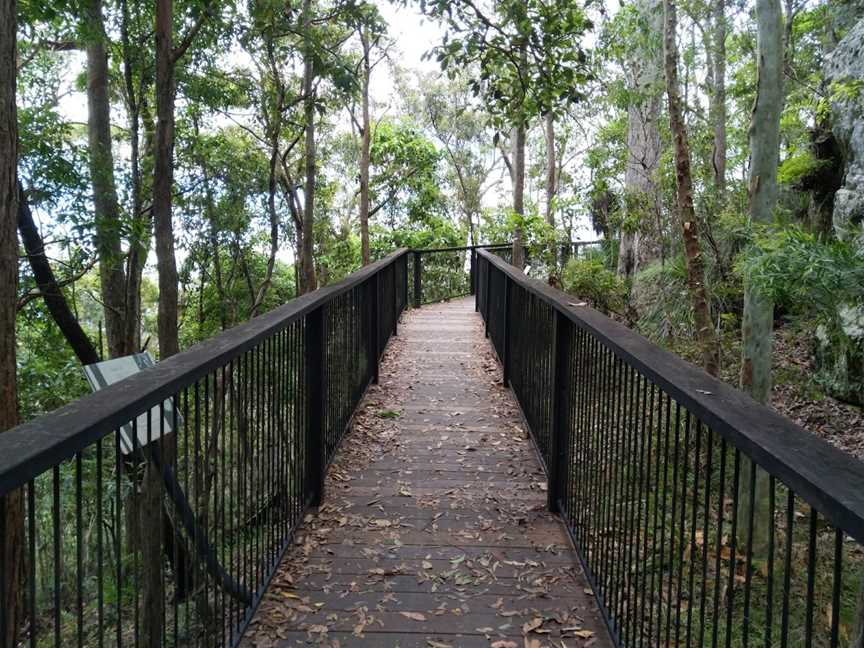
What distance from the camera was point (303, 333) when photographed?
13.9ft

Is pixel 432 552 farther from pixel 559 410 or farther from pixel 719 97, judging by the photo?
pixel 719 97

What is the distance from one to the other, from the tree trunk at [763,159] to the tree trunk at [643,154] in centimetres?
455

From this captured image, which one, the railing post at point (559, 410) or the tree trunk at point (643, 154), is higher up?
the tree trunk at point (643, 154)

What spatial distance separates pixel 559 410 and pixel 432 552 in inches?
43.2

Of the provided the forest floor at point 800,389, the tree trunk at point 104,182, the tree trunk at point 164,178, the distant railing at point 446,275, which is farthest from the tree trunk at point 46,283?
the distant railing at point 446,275

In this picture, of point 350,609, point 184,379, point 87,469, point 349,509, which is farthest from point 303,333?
point 87,469

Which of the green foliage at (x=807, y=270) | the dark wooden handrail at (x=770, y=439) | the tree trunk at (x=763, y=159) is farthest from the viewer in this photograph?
the tree trunk at (x=763, y=159)

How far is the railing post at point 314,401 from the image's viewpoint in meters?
4.37

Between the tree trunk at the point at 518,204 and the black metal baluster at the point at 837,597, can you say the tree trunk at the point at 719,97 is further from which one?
the black metal baluster at the point at 837,597

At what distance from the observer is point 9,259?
4.34 meters

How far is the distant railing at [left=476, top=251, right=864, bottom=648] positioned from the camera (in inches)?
58.3

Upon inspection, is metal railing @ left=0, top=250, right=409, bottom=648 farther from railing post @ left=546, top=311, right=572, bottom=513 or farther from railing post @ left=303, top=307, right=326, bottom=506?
railing post @ left=546, top=311, right=572, bottom=513

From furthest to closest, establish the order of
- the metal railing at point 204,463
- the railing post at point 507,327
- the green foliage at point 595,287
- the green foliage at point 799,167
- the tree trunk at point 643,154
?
the green foliage at point 595,287, the tree trunk at point 643,154, the green foliage at point 799,167, the railing post at point 507,327, the metal railing at point 204,463

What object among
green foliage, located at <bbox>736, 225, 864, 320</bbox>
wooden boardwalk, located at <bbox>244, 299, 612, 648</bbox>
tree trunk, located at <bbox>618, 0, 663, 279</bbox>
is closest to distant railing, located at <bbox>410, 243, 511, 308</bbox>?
tree trunk, located at <bbox>618, 0, 663, 279</bbox>
